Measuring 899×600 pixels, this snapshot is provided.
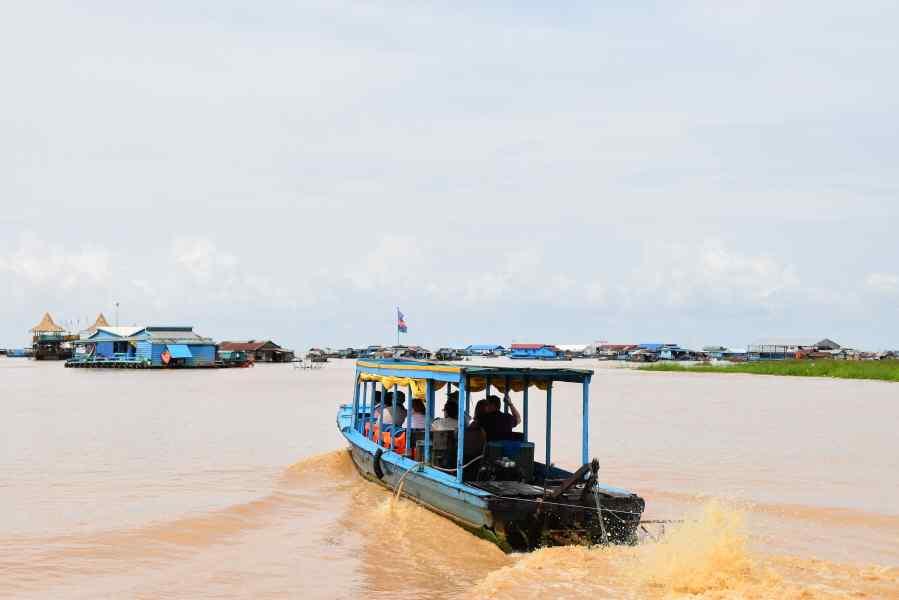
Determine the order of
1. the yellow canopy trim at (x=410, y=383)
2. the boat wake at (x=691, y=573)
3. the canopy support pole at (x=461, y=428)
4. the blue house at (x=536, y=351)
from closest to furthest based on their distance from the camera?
the boat wake at (x=691, y=573), the canopy support pole at (x=461, y=428), the yellow canopy trim at (x=410, y=383), the blue house at (x=536, y=351)

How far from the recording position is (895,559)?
10.9 metres

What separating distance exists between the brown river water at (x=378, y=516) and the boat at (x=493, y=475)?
1.00 feet

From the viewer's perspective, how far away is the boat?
10242 millimetres

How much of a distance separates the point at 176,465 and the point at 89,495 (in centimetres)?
372

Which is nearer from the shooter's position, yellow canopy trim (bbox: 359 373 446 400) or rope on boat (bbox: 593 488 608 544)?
rope on boat (bbox: 593 488 608 544)

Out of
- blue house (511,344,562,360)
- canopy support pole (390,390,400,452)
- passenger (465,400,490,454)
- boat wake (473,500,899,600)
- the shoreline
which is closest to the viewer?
boat wake (473,500,899,600)

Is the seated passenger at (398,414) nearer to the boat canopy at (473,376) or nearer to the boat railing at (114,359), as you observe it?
the boat canopy at (473,376)

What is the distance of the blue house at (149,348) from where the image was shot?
69625 mm

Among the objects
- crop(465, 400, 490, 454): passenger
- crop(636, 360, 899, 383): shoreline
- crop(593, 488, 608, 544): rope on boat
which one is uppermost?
crop(636, 360, 899, 383): shoreline

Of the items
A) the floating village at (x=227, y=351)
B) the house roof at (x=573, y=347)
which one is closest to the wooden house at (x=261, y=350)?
the floating village at (x=227, y=351)

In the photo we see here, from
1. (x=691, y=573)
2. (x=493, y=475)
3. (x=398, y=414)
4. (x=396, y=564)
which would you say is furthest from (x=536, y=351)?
(x=691, y=573)

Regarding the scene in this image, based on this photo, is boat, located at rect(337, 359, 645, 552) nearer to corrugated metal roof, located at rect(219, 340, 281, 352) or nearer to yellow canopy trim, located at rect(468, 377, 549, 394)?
yellow canopy trim, located at rect(468, 377, 549, 394)

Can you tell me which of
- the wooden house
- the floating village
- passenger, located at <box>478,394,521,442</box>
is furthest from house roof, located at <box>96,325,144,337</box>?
passenger, located at <box>478,394,521,442</box>

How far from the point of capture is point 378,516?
42.2ft
